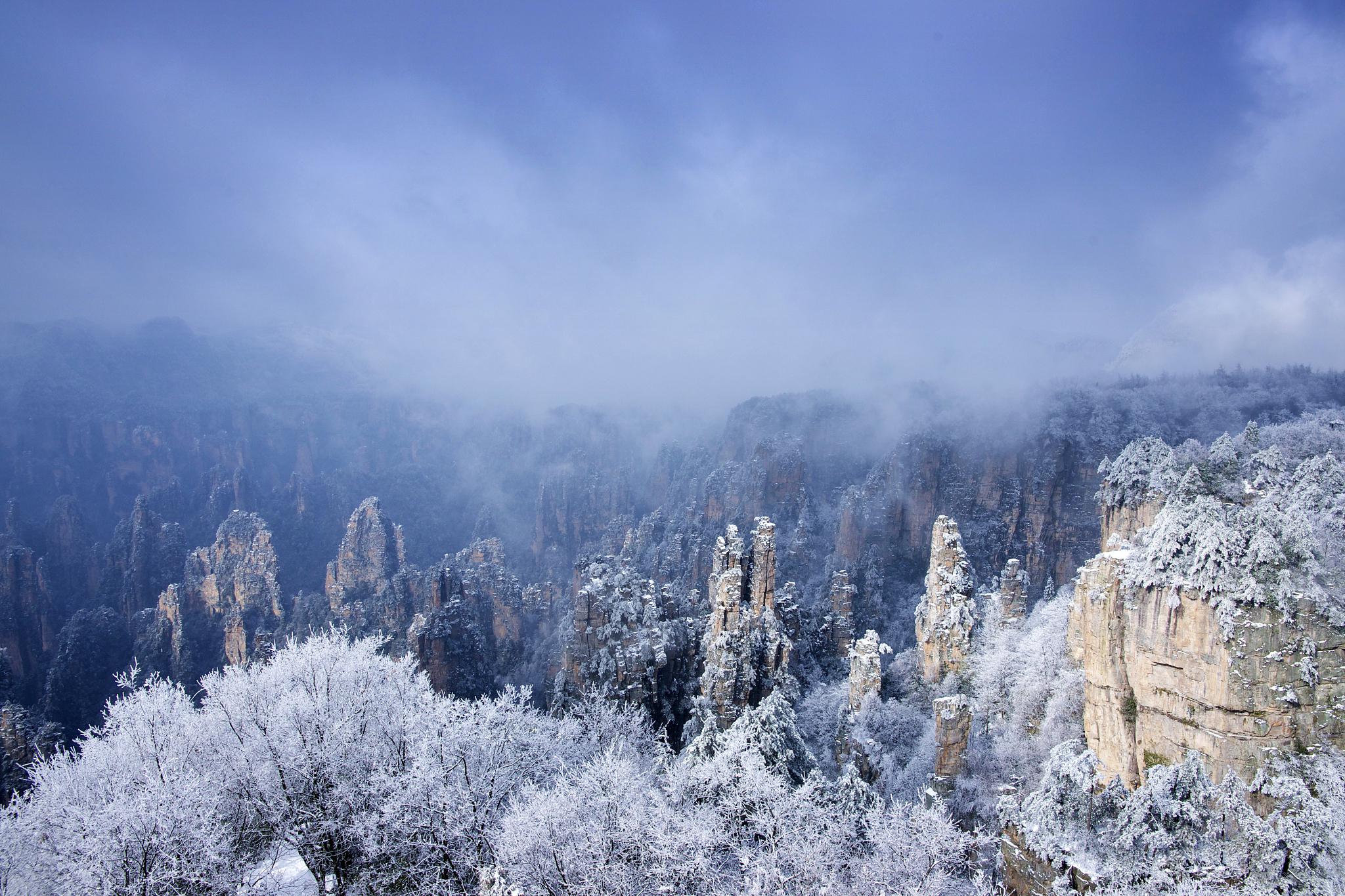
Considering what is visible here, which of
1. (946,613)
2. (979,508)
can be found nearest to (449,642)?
(946,613)

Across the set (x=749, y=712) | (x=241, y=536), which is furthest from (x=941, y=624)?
(x=241, y=536)

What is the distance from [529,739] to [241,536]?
270 feet

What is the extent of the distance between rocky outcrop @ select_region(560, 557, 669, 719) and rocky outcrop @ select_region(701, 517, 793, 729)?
167 inches

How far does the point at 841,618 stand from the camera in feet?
184

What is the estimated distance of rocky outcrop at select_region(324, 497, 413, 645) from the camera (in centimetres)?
7300

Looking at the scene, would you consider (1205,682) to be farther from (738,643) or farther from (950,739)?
(738,643)

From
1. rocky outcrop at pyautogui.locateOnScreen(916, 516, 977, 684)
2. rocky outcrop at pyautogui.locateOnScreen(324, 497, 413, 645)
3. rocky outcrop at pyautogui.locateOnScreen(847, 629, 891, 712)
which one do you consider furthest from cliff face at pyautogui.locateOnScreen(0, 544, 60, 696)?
rocky outcrop at pyautogui.locateOnScreen(916, 516, 977, 684)

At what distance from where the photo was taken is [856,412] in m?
137

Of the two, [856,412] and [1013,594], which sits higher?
[856,412]

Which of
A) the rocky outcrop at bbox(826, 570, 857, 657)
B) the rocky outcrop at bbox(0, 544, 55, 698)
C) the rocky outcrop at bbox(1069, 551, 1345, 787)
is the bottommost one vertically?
the rocky outcrop at bbox(0, 544, 55, 698)

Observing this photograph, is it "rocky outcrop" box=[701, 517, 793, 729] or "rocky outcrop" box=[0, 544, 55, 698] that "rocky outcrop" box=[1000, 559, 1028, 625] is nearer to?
"rocky outcrop" box=[701, 517, 793, 729]

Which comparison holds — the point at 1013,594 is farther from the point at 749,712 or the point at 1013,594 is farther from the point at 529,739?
the point at 529,739

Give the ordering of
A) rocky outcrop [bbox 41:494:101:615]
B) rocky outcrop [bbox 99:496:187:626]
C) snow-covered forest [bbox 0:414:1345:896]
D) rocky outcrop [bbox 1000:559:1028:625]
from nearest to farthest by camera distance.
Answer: snow-covered forest [bbox 0:414:1345:896], rocky outcrop [bbox 1000:559:1028:625], rocky outcrop [bbox 99:496:187:626], rocky outcrop [bbox 41:494:101:615]

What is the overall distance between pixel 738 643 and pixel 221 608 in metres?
78.7
